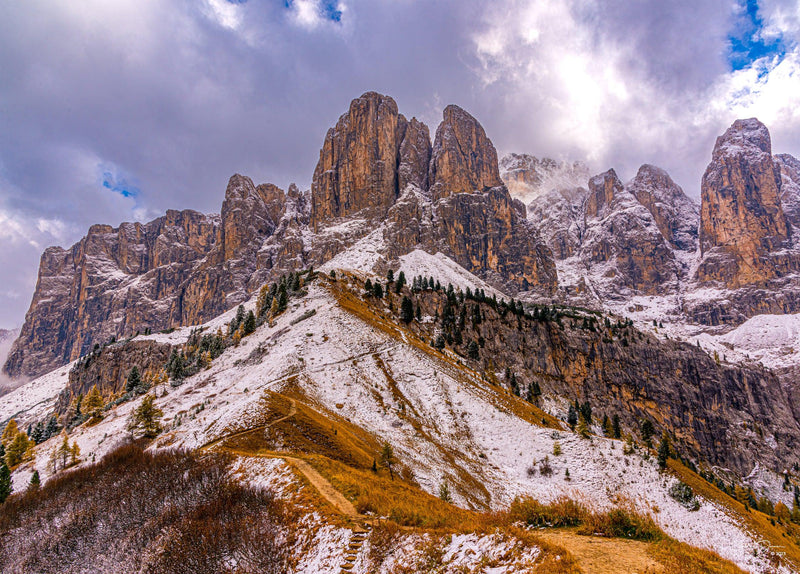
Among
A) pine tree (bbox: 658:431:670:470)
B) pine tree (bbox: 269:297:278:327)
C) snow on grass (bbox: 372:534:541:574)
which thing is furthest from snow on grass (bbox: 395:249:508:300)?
snow on grass (bbox: 372:534:541:574)

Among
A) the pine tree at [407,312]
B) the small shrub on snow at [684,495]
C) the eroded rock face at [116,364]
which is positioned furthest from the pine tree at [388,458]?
the eroded rock face at [116,364]

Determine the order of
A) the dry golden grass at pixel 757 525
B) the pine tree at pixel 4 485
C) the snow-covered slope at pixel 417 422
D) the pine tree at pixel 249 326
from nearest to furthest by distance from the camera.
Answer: the dry golden grass at pixel 757 525, the snow-covered slope at pixel 417 422, the pine tree at pixel 4 485, the pine tree at pixel 249 326

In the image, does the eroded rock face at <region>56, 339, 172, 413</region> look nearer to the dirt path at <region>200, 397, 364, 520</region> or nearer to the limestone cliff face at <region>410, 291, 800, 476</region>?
the limestone cliff face at <region>410, 291, 800, 476</region>

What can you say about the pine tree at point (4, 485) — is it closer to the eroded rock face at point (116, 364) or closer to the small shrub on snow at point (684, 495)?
the small shrub on snow at point (684, 495)

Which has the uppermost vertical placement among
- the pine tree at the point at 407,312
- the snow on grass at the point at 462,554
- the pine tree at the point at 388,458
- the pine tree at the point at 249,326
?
the pine tree at the point at 407,312

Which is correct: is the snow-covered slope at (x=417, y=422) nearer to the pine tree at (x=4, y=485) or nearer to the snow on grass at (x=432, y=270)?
the pine tree at (x=4, y=485)

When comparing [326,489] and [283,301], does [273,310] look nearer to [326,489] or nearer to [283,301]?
[283,301]

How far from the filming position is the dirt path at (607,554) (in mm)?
9898

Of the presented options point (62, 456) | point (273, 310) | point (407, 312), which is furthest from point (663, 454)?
point (407, 312)

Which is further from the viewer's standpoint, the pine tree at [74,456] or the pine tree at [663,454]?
the pine tree at [74,456]

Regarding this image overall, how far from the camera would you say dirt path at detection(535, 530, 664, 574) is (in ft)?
32.5

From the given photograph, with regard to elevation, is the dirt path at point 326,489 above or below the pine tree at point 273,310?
below

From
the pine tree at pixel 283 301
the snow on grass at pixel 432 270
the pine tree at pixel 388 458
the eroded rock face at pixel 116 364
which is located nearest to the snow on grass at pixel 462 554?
the pine tree at pixel 388 458

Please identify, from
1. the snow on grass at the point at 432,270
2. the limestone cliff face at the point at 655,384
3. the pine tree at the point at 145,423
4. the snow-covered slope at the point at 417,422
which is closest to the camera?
the snow-covered slope at the point at 417,422
